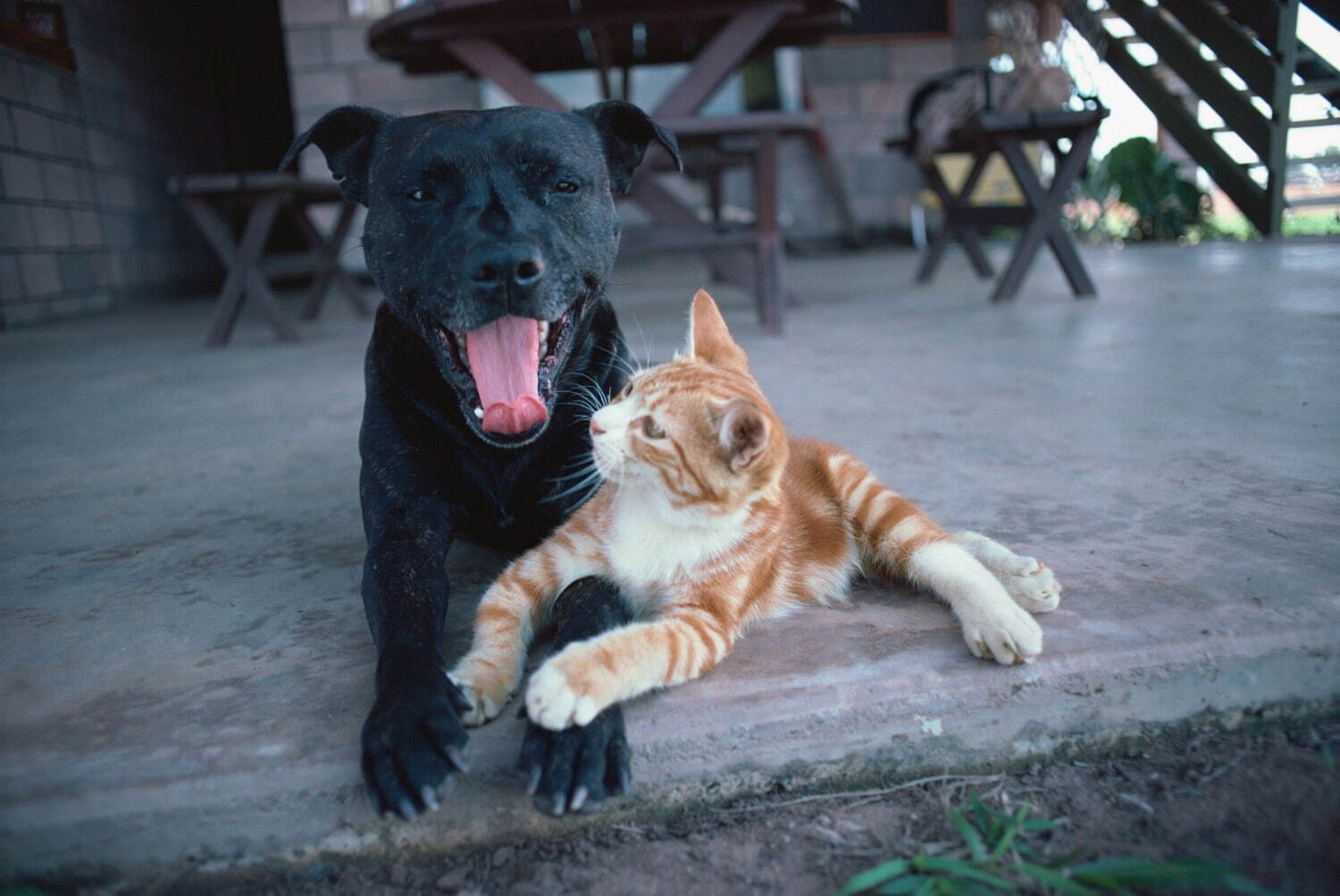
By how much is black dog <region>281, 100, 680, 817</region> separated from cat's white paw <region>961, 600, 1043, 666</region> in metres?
0.54

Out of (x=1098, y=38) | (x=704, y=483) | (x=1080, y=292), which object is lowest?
(x=1080, y=292)

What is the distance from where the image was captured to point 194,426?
2998mm

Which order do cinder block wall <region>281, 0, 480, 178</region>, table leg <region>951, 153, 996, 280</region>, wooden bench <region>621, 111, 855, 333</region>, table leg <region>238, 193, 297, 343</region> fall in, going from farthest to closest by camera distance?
1. cinder block wall <region>281, 0, 480, 178</region>
2. table leg <region>951, 153, 996, 280</region>
3. table leg <region>238, 193, 297, 343</region>
4. wooden bench <region>621, 111, 855, 333</region>

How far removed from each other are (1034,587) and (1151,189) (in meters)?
9.08

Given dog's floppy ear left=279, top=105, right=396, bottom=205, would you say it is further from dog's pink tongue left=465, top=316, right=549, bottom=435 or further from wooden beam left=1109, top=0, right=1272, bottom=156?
wooden beam left=1109, top=0, right=1272, bottom=156

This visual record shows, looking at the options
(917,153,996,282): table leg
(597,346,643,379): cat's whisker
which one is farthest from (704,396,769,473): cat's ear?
(917,153,996,282): table leg

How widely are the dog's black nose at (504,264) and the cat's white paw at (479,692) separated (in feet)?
2.18

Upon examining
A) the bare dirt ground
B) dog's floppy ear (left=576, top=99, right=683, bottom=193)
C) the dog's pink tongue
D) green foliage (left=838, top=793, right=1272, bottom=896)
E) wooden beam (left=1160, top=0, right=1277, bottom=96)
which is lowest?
the bare dirt ground

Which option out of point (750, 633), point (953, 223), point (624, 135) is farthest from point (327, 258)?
point (750, 633)

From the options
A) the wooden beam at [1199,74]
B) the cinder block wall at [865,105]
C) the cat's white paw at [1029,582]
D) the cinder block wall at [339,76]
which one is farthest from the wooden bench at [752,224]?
the wooden beam at [1199,74]

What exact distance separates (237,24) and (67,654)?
11.7 meters

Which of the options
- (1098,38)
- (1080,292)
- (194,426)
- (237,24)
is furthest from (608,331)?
(237,24)

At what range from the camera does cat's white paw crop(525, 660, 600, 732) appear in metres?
1.11

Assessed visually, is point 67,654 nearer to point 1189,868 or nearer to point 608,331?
point 608,331
